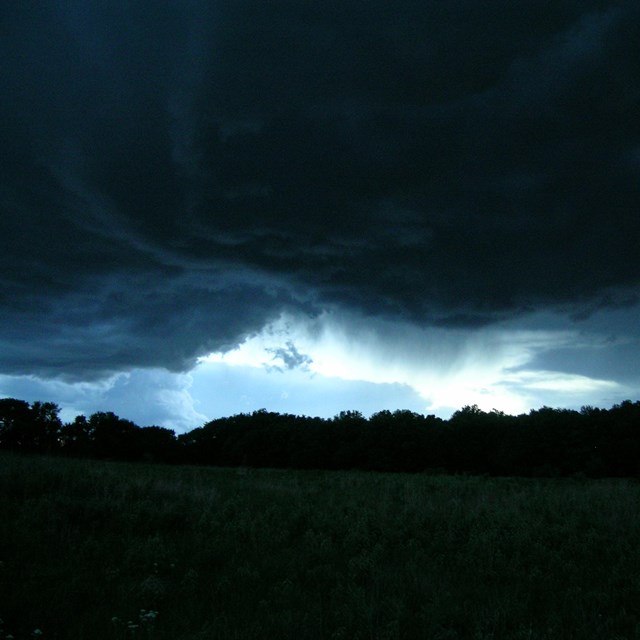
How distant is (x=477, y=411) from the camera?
88625mm

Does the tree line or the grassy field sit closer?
the grassy field

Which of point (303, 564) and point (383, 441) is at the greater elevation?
point (383, 441)

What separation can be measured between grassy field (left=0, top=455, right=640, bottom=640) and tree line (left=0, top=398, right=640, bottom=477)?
Answer: 1700 inches

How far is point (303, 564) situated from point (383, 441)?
6622 centimetres

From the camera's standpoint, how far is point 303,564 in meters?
10.6

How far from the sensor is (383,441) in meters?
75.2

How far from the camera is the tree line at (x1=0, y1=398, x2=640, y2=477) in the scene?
61844mm

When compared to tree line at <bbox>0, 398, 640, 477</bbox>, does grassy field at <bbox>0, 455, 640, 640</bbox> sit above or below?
below

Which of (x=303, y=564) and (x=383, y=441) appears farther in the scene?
(x=383, y=441)

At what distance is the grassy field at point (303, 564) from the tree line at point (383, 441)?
43191mm

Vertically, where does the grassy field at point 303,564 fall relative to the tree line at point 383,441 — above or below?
below

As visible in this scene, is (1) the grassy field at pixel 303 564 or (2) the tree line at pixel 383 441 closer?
(1) the grassy field at pixel 303 564

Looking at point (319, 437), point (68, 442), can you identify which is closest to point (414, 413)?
point (319, 437)

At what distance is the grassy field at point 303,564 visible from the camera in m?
7.48
